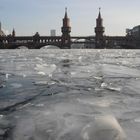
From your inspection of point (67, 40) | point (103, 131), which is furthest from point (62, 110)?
point (67, 40)

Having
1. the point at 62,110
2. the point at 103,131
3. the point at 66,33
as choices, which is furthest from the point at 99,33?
the point at 103,131

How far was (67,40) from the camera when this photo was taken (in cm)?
13950

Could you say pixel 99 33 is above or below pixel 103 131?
above

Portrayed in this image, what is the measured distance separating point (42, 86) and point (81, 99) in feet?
9.16

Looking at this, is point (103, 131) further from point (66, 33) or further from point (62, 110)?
point (66, 33)

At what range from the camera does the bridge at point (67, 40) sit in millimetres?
134250

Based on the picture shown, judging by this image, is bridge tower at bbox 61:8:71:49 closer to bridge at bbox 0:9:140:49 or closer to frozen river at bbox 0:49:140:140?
bridge at bbox 0:9:140:49

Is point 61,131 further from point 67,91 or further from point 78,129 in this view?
point 67,91

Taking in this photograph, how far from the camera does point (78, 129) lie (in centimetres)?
548

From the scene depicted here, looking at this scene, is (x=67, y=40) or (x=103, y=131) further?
(x=67, y=40)

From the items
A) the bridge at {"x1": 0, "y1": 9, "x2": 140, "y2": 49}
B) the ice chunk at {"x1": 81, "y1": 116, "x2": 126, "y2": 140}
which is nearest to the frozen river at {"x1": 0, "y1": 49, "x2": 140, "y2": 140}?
the ice chunk at {"x1": 81, "y1": 116, "x2": 126, "y2": 140}

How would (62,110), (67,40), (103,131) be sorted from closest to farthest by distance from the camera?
(103,131), (62,110), (67,40)

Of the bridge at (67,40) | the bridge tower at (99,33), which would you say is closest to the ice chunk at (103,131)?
the bridge at (67,40)

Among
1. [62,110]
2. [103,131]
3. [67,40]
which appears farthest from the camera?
[67,40]
